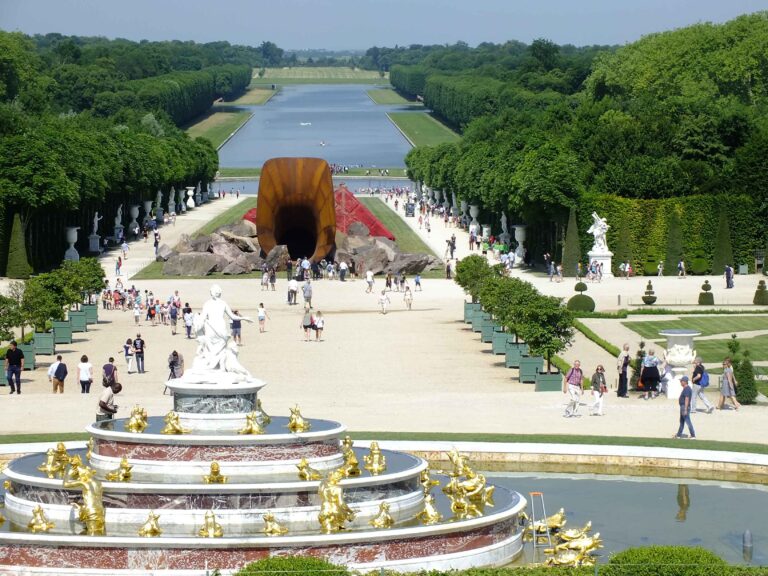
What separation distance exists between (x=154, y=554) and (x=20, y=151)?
6603cm

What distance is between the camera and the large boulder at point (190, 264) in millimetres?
86375

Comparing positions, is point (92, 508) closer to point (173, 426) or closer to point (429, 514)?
point (173, 426)

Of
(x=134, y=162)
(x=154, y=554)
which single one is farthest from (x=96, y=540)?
(x=134, y=162)

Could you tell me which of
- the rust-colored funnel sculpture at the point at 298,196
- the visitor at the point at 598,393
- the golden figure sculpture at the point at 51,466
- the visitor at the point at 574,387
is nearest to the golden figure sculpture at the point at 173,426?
the golden figure sculpture at the point at 51,466

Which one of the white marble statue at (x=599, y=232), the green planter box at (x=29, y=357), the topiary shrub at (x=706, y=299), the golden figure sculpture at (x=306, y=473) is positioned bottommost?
the green planter box at (x=29, y=357)

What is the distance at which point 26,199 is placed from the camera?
8812 centimetres

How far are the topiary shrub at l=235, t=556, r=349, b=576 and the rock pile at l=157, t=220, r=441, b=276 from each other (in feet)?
196

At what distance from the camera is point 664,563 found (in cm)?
2569

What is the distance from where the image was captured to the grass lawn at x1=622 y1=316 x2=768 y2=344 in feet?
207

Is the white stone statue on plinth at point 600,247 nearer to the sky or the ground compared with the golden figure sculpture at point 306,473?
nearer to the sky

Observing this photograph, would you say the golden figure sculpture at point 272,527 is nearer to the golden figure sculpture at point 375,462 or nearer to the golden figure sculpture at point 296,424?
the golden figure sculpture at point 296,424

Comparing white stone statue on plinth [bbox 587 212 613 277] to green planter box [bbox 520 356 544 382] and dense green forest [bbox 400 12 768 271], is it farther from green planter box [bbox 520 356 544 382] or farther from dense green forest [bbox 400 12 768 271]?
green planter box [bbox 520 356 544 382]

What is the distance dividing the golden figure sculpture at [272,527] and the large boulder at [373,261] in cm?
5752

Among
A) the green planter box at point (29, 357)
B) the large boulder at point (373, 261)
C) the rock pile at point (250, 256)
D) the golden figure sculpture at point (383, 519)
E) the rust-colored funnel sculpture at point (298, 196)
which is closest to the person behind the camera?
the golden figure sculpture at point (383, 519)
